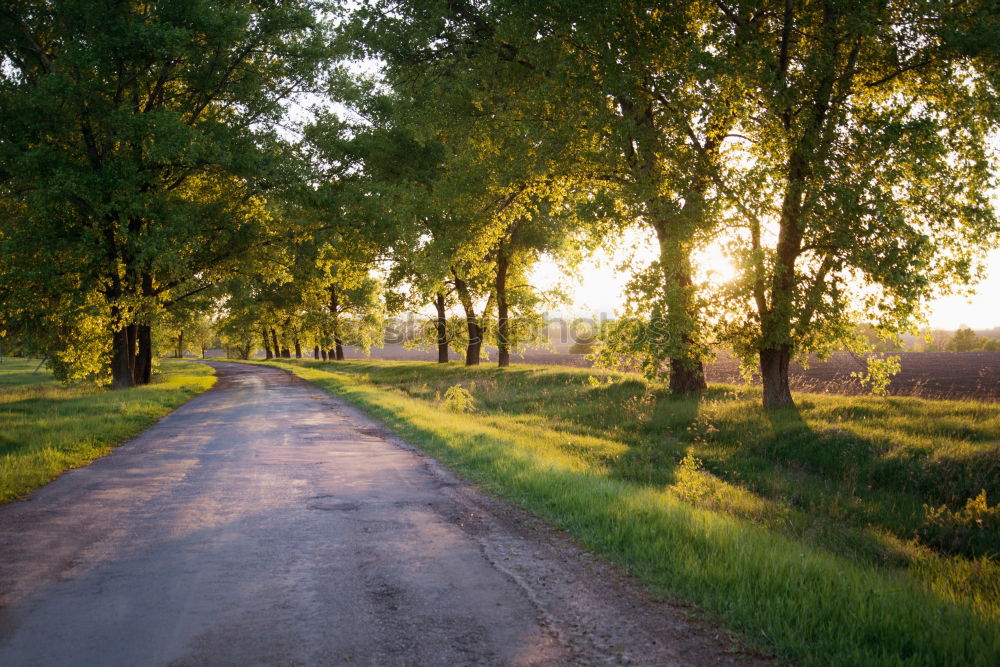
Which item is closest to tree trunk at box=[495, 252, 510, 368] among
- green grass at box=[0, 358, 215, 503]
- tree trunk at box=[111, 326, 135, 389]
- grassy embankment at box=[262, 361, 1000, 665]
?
grassy embankment at box=[262, 361, 1000, 665]

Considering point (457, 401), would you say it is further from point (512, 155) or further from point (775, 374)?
point (775, 374)

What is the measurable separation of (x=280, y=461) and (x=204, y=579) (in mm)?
5590

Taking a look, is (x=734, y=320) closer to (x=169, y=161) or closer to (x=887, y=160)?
(x=887, y=160)

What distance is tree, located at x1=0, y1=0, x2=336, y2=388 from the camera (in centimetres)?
1845

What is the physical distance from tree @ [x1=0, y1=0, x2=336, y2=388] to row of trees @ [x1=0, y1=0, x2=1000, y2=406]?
0.11 metres

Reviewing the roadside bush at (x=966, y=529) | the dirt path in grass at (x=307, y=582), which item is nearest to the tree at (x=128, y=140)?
the dirt path in grass at (x=307, y=582)

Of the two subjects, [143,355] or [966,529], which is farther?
[143,355]

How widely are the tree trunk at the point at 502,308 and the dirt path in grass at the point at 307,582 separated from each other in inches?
945

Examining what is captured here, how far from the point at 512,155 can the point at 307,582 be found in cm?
1241

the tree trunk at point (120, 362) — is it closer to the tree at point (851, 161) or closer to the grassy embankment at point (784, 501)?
the grassy embankment at point (784, 501)

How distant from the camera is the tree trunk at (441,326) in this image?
129 feet

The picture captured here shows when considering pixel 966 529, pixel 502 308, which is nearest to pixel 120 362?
pixel 502 308

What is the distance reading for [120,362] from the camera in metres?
25.0

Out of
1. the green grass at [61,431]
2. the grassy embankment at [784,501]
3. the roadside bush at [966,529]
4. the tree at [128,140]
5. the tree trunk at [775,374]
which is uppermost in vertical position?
the tree at [128,140]
